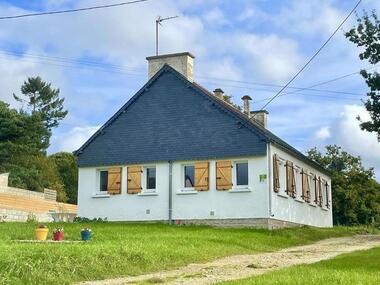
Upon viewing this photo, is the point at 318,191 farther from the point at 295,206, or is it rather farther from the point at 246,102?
the point at 246,102

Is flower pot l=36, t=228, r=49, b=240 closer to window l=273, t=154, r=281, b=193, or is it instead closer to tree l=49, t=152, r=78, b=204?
window l=273, t=154, r=281, b=193

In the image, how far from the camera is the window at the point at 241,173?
29000 millimetres

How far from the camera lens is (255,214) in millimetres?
28266

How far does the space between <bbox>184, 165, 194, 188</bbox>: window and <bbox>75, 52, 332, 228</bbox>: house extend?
5 cm

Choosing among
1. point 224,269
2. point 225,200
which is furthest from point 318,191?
point 224,269

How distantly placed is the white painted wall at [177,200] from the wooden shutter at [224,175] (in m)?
0.23

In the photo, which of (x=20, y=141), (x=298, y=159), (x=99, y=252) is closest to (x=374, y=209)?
(x=298, y=159)

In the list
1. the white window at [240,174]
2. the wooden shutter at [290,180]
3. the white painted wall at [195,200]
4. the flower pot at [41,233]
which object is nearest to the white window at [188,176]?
the white painted wall at [195,200]

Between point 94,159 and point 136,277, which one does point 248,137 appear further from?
point 136,277

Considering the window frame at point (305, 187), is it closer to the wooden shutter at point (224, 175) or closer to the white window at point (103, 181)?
the wooden shutter at point (224, 175)

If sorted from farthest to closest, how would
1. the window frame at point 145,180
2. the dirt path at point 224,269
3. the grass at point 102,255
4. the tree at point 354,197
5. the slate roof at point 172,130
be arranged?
the tree at point 354,197
the window frame at point 145,180
the slate roof at point 172,130
the dirt path at point 224,269
the grass at point 102,255

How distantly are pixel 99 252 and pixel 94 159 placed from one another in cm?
1819

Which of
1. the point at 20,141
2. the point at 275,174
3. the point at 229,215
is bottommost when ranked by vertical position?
the point at 229,215

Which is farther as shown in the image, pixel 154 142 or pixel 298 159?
pixel 298 159
